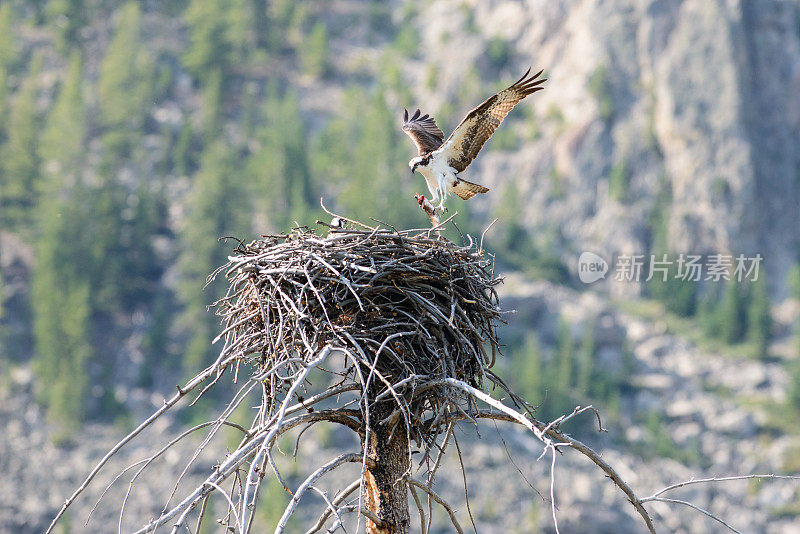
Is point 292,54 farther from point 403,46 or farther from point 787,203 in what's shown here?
point 787,203

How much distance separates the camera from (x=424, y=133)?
852 centimetres

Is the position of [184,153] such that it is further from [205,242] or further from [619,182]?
[619,182]

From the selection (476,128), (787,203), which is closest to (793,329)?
(787,203)

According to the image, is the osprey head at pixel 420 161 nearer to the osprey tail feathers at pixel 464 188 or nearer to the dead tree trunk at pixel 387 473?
the osprey tail feathers at pixel 464 188

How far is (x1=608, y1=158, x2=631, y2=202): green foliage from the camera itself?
64.1 metres

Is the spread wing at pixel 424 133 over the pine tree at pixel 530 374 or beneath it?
beneath

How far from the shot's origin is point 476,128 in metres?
7.57

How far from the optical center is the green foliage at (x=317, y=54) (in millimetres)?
77438

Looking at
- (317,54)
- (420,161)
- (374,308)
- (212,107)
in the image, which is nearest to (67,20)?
(212,107)

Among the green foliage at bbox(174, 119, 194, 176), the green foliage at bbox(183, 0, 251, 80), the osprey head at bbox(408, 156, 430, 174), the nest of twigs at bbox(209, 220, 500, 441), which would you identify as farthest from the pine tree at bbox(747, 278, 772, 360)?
the nest of twigs at bbox(209, 220, 500, 441)

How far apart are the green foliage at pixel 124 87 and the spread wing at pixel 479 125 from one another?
61.9 metres

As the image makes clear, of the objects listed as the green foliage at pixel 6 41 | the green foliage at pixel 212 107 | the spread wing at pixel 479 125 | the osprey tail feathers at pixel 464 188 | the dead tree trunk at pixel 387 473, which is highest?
the green foliage at pixel 6 41

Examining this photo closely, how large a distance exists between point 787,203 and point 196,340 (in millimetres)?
39429

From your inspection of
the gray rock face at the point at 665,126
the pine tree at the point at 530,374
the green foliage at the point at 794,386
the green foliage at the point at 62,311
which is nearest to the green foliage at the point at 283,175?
the green foliage at the point at 62,311
